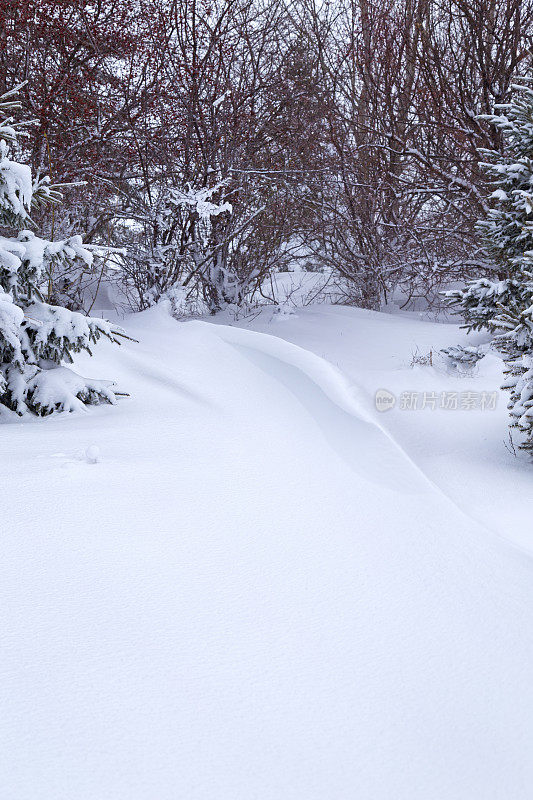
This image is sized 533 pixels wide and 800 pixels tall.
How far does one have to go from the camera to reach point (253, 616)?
2203 millimetres

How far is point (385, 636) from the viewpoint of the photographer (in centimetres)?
221

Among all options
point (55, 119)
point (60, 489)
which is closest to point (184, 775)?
point (60, 489)

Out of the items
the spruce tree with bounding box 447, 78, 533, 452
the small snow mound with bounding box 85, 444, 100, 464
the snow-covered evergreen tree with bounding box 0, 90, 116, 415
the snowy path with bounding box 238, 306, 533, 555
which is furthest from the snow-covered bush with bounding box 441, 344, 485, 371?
the small snow mound with bounding box 85, 444, 100, 464

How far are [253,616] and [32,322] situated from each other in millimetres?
2818

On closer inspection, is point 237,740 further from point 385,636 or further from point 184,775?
point 385,636

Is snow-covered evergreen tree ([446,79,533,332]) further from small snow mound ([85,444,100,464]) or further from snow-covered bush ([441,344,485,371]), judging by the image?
small snow mound ([85,444,100,464])

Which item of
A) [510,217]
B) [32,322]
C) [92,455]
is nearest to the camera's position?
[92,455]

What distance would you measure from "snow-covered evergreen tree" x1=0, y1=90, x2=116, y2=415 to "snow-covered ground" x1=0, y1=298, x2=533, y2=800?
11.4 inches

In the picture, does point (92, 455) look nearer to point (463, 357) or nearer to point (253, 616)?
point (253, 616)

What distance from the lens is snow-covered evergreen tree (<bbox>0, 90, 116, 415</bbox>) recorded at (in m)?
4.17

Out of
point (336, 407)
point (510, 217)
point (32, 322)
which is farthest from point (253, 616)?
point (510, 217)

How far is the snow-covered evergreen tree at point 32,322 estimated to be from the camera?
164 inches

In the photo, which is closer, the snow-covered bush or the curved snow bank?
the curved snow bank

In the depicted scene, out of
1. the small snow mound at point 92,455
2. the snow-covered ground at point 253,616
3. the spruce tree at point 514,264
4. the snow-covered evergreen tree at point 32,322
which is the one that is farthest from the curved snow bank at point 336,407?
the snow-covered evergreen tree at point 32,322
